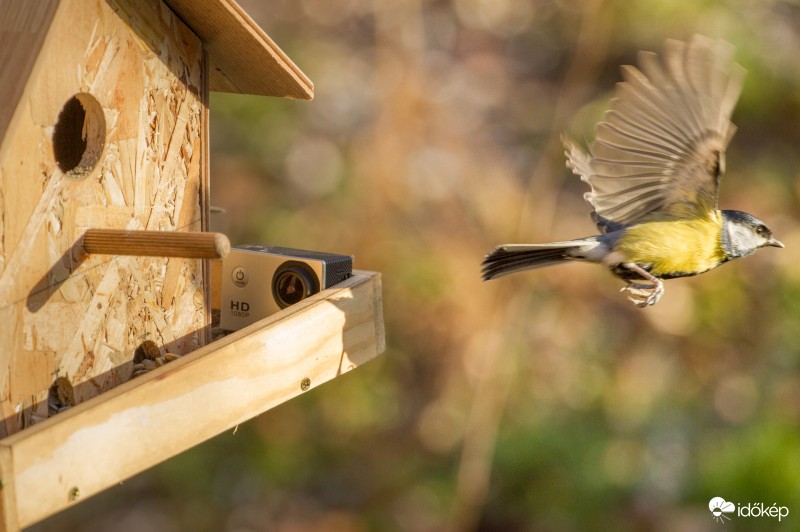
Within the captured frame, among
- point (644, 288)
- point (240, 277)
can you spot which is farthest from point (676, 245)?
point (240, 277)

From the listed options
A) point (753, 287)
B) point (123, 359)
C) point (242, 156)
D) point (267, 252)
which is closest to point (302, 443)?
point (242, 156)

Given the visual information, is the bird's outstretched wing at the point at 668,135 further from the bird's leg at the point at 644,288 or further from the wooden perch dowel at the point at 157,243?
the wooden perch dowel at the point at 157,243

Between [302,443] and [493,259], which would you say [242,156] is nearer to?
[302,443]

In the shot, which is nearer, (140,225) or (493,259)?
(140,225)

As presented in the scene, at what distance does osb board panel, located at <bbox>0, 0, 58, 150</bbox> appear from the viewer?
1582mm

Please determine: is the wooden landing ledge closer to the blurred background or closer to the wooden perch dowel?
the wooden perch dowel

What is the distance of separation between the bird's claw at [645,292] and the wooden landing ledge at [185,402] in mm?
598

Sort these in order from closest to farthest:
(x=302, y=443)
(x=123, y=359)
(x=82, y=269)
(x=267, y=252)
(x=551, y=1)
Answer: (x=82, y=269) < (x=123, y=359) < (x=267, y=252) < (x=302, y=443) < (x=551, y=1)

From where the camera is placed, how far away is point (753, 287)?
198 inches

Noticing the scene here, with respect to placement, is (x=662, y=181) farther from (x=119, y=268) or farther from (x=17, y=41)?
(x=17, y=41)

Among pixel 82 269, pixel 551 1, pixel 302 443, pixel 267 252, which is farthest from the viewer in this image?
pixel 551 1

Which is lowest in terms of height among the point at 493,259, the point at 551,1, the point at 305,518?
the point at 305,518

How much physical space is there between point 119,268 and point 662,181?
4.12 ft

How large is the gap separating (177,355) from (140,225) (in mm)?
278
